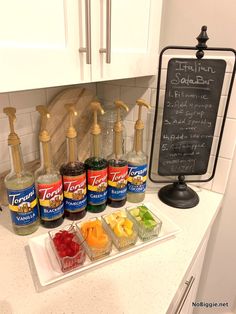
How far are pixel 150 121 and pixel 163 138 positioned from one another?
0.19 metres

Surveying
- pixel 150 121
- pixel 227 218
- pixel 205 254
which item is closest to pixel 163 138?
pixel 150 121

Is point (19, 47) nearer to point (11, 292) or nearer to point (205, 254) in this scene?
point (11, 292)

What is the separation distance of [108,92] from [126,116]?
139mm

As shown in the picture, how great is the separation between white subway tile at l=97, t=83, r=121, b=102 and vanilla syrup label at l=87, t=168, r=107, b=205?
17.6 inches

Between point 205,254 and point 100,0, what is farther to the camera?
point 205,254

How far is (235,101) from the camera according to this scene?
2.71 feet

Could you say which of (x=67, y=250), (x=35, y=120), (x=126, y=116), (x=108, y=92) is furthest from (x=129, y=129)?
(x=67, y=250)

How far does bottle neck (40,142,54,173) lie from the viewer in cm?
68

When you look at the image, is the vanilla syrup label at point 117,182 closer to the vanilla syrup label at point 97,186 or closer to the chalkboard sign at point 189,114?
the vanilla syrup label at point 97,186

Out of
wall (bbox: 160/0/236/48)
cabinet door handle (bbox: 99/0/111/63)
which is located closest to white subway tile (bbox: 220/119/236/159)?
wall (bbox: 160/0/236/48)

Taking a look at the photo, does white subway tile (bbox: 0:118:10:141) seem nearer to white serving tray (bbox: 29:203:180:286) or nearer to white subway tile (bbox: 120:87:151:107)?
white serving tray (bbox: 29:203:180:286)

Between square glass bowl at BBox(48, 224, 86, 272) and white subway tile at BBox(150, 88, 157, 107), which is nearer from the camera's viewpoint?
square glass bowl at BBox(48, 224, 86, 272)

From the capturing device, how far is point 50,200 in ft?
2.26

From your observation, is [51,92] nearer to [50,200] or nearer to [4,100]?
[4,100]
